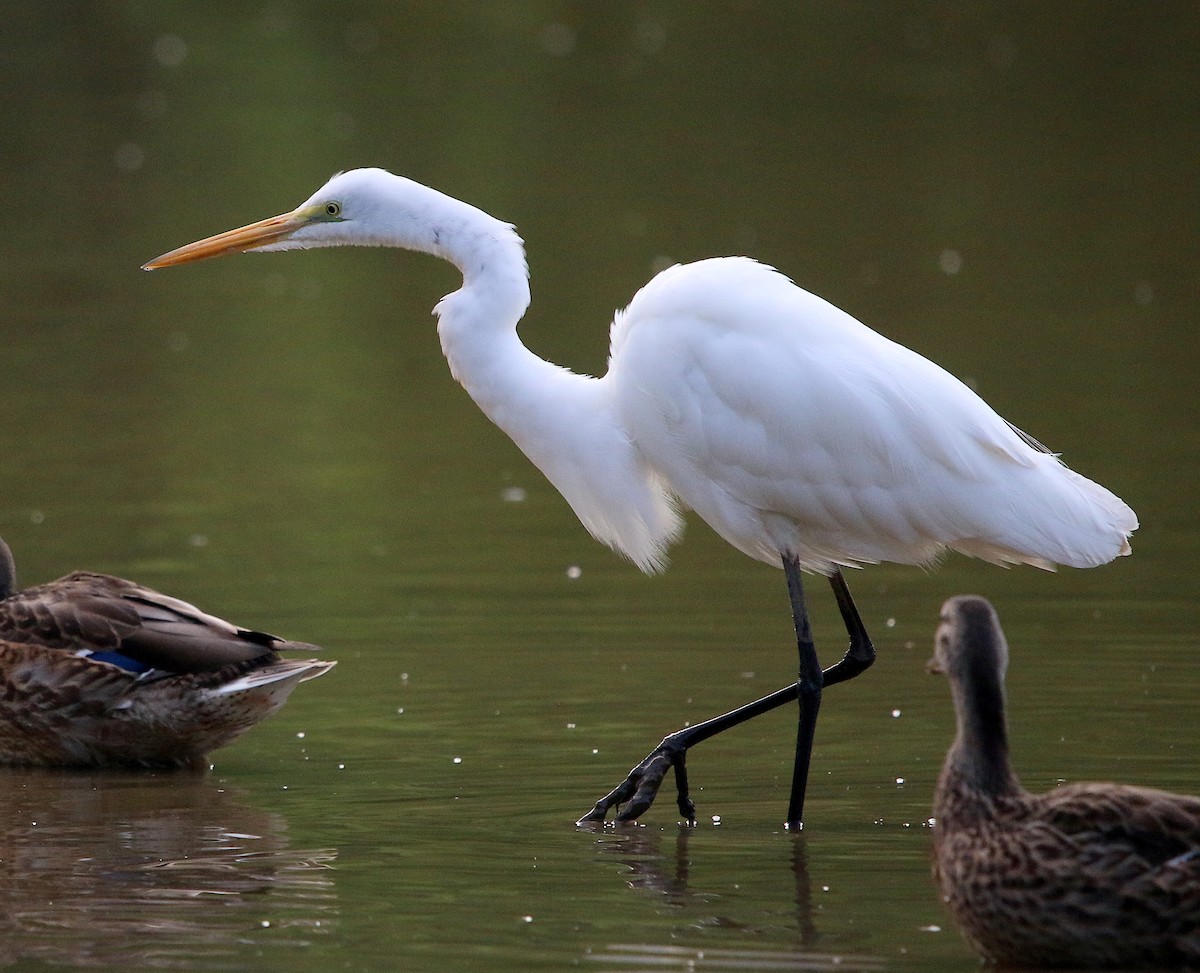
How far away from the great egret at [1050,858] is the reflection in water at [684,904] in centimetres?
35

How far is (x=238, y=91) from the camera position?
1284 inches

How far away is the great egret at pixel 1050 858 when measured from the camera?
5055 millimetres

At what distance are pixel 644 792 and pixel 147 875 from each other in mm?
1549

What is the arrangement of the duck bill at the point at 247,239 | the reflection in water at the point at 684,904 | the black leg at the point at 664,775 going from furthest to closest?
the duck bill at the point at 247,239 < the black leg at the point at 664,775 < the reflection in water at the point at 684,904

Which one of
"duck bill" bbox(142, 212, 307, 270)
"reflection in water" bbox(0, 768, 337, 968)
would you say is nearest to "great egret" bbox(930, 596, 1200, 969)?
"reflection in water" bbox(0, 768, 337, 968)

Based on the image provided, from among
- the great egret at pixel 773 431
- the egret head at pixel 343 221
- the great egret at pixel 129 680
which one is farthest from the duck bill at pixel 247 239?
the great egret at pixel 129 680

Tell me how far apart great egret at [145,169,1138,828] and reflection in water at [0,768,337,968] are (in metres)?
1.09

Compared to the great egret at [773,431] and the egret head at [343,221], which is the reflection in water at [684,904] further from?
the egret head at [343,221]

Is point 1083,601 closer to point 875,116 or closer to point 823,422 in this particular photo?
point 823,422

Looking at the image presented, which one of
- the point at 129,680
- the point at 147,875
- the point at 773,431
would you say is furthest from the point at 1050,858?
the point at 129,680

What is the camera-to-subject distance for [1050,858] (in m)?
5.11

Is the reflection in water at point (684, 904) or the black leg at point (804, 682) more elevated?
the black leg at point (804, 682)

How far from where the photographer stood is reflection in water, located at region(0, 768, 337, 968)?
5734 millimetres

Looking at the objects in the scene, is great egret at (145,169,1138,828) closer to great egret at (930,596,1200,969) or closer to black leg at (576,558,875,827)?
black leg at (576,558,875,827)
